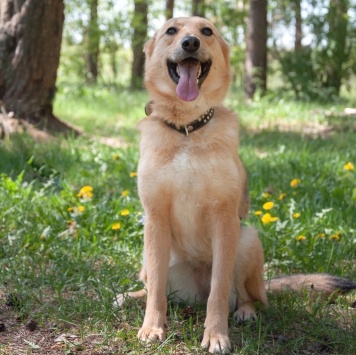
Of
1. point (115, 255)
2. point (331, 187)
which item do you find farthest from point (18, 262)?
point (331, 187)

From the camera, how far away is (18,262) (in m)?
4.00

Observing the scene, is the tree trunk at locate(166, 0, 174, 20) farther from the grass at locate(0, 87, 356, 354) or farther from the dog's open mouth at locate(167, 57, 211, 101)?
the dog's open mouth at locate(167, 57, 211, 101)

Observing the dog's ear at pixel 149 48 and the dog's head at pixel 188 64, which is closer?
the dog's head at pixel 188 64

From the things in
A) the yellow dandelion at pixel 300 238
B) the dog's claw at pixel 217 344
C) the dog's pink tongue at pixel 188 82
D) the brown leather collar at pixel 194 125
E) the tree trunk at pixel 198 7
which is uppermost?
the tree trunk at pixel 198 7

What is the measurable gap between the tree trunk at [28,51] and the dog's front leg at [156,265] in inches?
177

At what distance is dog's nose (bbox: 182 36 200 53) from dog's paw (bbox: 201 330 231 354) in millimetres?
1523

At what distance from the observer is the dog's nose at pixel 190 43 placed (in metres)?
3.19

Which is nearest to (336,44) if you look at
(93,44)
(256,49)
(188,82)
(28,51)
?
(256,49)

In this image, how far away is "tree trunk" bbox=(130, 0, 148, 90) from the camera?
17200 millimetres

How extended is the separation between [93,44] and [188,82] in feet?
55.3

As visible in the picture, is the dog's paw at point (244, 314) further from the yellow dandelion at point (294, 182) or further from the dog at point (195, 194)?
the yellow dandelion at point (294, 182)

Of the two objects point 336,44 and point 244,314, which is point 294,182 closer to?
point 244,314

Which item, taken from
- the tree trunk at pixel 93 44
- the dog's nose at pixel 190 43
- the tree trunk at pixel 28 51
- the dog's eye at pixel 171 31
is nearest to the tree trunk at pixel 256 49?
the tree trunk at pixel 28 51

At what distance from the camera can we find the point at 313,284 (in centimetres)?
355
